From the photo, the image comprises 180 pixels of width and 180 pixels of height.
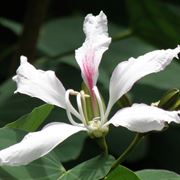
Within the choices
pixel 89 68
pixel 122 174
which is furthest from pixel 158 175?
pixel 89 68

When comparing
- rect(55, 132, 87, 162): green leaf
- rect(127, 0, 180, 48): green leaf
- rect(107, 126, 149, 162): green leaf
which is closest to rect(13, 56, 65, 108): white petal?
Result: rect(55, 132, 87, 162): green leaf

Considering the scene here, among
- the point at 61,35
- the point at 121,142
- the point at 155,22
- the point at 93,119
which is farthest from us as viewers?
the point at 61,35

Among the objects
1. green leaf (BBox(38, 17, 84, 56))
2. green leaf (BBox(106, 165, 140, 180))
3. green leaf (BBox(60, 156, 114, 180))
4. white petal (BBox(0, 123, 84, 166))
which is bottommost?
green leaf (BBox(106, 165, 140, 180))

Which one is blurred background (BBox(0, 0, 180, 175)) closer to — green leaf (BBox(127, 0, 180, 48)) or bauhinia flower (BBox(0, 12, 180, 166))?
green leaf (BBox(127, 0, 180, 48))

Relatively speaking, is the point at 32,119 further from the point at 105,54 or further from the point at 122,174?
the point at 105,54

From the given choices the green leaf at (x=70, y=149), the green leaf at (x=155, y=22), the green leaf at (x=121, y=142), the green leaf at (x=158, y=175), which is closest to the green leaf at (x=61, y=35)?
the green leaf at (x=155, y=22)

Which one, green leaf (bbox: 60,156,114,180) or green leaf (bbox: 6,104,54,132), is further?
green leaf (bbox: 6,104,54,132)

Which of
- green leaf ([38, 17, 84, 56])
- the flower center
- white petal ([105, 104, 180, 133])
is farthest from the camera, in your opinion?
green leaf ([38, 17, 84, 56])
